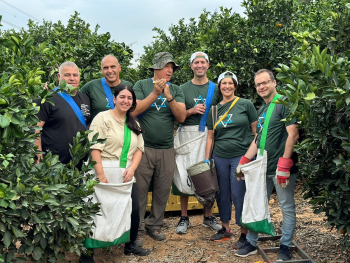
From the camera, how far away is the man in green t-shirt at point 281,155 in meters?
4.09

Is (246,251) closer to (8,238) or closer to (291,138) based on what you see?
(291,138)

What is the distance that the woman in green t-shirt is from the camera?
503 cm

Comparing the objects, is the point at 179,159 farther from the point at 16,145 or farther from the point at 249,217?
the point at 16,145

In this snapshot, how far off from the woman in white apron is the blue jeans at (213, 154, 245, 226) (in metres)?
1.09

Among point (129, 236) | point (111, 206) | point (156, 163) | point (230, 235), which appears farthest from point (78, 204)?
point (230, 235)

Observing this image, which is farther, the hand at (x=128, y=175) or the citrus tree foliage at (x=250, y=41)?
the citrus tree foliage at (x=250, y=41)

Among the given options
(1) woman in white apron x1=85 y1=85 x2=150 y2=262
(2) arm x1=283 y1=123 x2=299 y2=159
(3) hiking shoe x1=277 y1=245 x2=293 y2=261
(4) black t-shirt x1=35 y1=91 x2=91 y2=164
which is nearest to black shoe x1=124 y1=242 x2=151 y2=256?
(1) woman in white apron x1=85 y1=85 x2=150 y2=262

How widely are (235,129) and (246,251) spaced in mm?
A: 1450

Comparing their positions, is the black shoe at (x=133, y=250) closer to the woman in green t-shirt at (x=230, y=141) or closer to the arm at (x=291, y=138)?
the woman in green t-shirt at (x=230, y=141)

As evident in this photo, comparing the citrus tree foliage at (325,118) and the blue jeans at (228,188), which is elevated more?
the citrus tree foliage at (325,118)

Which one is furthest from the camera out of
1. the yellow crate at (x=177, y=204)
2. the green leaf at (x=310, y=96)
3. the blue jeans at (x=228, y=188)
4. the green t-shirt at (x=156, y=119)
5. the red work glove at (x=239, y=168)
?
the yellow crate at (x=177, y=204)

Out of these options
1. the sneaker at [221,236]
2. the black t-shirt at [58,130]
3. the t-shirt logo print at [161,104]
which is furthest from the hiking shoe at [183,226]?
the black t-shirt at [58,130]

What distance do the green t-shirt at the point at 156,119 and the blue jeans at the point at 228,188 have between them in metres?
0.70

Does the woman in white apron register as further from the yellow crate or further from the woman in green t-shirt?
the yellow crate
